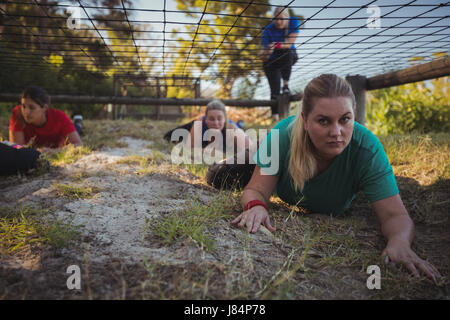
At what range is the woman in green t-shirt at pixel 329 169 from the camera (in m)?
1.41

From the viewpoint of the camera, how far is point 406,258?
4.03 ft

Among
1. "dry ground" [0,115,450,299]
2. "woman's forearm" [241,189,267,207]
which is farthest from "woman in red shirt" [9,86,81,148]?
"woman's forearm" [241,189,267,207]

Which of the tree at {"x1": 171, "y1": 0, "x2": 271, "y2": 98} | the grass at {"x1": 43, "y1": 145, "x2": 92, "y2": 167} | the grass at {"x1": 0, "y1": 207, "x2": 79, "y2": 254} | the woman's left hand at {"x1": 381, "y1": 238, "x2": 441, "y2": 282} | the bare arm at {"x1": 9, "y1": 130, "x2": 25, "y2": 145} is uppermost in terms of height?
the tree at {"x1": 171, "y1": 0, "x2": 271, "y2": 98}

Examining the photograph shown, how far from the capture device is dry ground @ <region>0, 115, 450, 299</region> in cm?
94

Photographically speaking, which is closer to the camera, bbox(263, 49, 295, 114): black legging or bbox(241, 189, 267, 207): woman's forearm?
bbox(241, 189, 267, 207): woman's forearm

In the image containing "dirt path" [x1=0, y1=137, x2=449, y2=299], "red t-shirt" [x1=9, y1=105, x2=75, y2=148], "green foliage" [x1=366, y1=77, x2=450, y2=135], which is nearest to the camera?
"dirt path" [x1=0, y1=137, x2=449, y2=299]

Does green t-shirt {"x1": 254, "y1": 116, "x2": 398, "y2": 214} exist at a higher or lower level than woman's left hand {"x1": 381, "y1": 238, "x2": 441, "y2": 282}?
higher

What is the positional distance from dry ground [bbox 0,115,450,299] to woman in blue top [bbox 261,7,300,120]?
1939 mm

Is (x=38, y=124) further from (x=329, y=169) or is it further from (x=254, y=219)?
(x=329, y=169)

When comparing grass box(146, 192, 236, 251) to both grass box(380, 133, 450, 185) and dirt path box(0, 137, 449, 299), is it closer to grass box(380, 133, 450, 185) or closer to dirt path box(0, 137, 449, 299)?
dirt path box(0, 137, 449, 299)

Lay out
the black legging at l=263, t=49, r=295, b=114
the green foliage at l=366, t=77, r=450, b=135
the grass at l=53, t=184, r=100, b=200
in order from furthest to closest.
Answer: the green foliage at l=366, t=77, r=450, b=135
the black legging at l=263, t=49, r=295, b=114
the grass at l=53, t=184, r=100, b=200

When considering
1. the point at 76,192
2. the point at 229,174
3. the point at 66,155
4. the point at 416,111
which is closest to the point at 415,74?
the point at 229,174

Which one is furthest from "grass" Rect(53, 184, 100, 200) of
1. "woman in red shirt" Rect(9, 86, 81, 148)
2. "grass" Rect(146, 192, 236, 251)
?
"woman in red shirt" Rect(9, 86, 81, 148)

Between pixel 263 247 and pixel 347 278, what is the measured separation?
1.16ft
